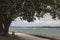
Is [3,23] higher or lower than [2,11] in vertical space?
lower

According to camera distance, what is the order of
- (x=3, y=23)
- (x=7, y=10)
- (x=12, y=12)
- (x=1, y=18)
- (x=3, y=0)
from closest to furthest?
(x=3, y=0) < (x=7, y=10) < (x=12, y=12) < (x=1, y=18) < (x=3, y=23)

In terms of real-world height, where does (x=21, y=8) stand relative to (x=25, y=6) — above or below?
below

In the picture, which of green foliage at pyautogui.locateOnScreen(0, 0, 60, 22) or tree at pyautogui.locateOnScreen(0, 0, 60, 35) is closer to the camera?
green foliage at pyautogui.locateOnScreen(0, 0, 60, 22)

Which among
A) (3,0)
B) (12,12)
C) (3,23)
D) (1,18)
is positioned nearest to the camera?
(3,0)

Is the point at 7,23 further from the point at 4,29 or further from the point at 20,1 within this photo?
the point at 20,1

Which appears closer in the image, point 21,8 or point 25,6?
point 25,6

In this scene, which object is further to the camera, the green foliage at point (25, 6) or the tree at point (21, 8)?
the tree at point (21, 8)

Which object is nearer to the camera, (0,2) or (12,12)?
(0,2)

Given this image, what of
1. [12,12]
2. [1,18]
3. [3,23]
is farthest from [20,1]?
[3,23]

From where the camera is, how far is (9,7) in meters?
15.5

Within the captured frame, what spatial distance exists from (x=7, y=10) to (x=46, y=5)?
15.8 ft

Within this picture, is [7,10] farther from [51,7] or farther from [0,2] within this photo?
[51,7]

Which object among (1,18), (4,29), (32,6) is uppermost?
(32,6)

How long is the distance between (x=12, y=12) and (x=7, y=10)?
1.37 metres
